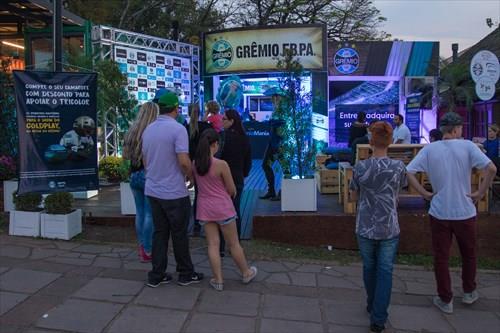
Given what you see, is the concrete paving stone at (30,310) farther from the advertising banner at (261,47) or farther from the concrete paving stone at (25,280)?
the advertising banner at (261,47)

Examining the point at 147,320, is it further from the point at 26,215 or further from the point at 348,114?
the point at 348,114

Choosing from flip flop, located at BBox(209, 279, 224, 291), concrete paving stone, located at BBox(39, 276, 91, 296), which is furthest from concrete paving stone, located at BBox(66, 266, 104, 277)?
flip flop, located at BBox(209, 279, 224, 291)

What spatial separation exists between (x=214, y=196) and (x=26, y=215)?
3.12 metres

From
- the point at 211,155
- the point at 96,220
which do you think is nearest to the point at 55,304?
the point at 211,155

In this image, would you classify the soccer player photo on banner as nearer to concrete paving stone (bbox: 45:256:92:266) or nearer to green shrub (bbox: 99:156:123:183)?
green shrub (bbox: 99:156:123:183)

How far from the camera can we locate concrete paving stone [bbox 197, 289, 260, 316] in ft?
14.9

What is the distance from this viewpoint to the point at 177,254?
5.04 meters

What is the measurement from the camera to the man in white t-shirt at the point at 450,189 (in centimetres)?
467

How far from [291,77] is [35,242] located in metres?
4.01

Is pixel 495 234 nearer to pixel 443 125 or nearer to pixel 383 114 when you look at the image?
pixel 443 125

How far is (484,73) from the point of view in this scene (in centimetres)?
1021

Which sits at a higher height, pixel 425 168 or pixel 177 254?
pixel 425 168

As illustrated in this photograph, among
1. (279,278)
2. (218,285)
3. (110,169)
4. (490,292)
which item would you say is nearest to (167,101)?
(218,285)

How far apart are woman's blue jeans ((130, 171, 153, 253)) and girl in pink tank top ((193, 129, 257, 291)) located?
2.44 ft
